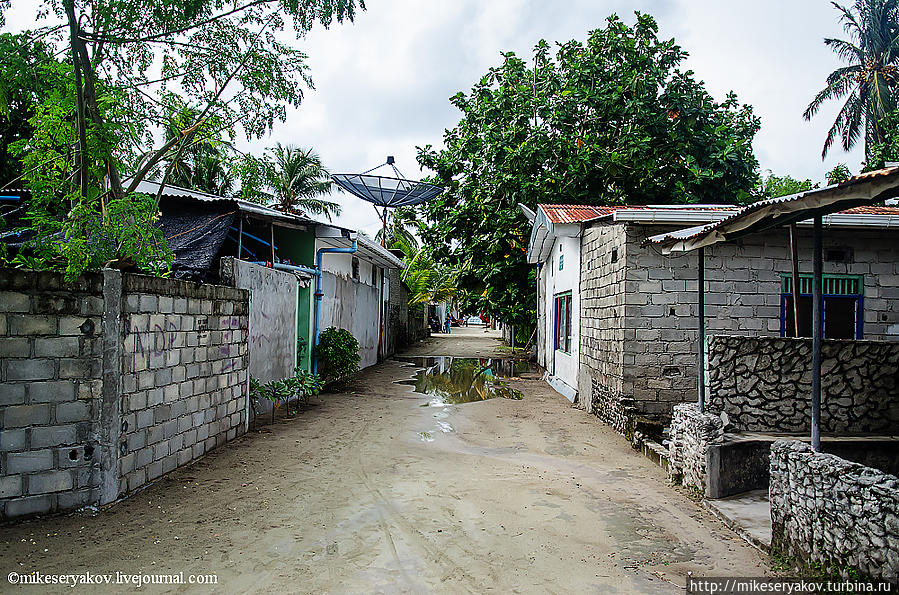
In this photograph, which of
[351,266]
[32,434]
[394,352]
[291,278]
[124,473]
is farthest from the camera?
[394,352]

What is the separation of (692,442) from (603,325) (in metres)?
4.28

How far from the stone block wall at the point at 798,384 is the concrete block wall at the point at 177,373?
19.3 ft

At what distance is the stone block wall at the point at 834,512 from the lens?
3.43m

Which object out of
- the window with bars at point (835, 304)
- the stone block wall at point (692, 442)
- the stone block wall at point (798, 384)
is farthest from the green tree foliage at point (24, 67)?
the window with bars at point (835, 304)

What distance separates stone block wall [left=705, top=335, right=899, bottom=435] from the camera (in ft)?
21.7

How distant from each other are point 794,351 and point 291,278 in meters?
8.22

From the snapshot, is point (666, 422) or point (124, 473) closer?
point (124, 473)

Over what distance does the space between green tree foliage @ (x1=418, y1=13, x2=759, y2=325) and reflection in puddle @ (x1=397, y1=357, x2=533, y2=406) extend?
7.10 feet

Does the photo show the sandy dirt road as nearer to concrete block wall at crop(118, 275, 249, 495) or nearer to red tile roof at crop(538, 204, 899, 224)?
concrete block wall at crop(118, 275, 249, 495)

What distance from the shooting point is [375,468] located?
7.04 metres

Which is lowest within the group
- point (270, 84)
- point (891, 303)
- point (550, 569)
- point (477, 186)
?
point (550, 569)

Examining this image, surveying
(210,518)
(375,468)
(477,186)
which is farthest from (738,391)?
(477,186)

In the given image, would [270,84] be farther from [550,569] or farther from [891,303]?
[891,303]

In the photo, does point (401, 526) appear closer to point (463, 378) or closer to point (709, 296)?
point (709, 296)
